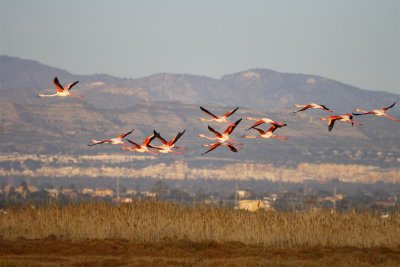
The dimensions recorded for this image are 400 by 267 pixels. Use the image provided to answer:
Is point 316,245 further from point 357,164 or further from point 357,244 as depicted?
point 357,164

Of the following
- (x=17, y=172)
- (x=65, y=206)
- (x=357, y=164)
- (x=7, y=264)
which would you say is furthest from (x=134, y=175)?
(x=7, y=264)

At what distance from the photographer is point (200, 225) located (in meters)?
34.8

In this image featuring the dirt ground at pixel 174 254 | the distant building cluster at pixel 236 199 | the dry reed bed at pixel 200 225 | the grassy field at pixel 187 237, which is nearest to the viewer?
the dirt ground at pixel 174 254

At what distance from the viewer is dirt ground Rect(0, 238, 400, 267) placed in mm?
27250

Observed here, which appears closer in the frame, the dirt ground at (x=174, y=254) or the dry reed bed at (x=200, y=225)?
the dirt ground at (x=174, y=254)

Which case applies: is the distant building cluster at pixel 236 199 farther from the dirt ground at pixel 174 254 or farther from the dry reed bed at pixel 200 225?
the dirt ground at pixel 174 254

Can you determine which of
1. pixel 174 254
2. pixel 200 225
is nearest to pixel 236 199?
pixel 200 225

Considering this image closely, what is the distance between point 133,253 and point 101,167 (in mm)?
159610

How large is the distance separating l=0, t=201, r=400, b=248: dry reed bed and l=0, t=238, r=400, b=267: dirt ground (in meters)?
1.64

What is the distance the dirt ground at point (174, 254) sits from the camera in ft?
89.4

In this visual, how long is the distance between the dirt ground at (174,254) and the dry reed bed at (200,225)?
64.7 inches

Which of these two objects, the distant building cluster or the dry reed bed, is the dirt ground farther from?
the distant building cluster

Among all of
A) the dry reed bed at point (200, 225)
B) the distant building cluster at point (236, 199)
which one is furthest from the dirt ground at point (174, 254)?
the distant building cluster at point (236, 199)

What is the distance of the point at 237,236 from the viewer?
34156 mm
